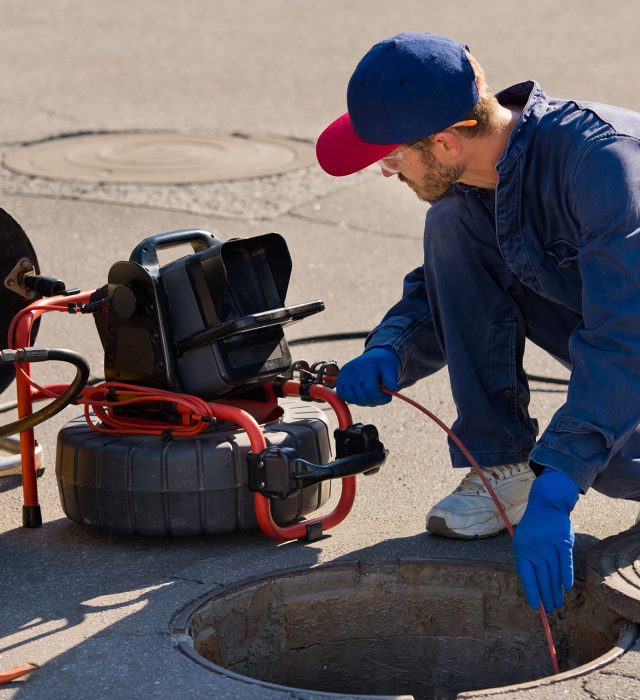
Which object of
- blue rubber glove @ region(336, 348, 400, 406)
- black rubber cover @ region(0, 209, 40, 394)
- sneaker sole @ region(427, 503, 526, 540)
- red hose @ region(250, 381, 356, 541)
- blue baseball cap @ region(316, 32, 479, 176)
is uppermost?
blue baseball cap @ region(316, 32, 479, 176)

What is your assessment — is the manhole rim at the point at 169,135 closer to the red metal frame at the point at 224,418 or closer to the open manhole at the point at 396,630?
the red metal frame at the point at 224,418

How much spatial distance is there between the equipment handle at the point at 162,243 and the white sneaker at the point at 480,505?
2.99 feet

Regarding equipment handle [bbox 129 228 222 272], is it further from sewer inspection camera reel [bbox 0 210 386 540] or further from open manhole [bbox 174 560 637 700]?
open manhole [bbox 174 560 637 700]

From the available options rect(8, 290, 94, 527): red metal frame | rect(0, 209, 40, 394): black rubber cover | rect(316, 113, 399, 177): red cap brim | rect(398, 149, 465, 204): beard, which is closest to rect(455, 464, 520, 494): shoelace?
rect(398, 149, 465, 204): beard

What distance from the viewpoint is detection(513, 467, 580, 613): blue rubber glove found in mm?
2654

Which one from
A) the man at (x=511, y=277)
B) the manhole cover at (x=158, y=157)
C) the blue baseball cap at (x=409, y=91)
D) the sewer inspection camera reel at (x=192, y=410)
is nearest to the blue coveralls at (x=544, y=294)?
the man at (x=511, y=277)

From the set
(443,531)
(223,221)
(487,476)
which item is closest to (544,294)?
(487,476)

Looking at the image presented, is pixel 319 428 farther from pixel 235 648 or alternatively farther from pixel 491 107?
pixel 491 107

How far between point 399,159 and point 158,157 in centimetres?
414

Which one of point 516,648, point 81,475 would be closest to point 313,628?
point 516,648

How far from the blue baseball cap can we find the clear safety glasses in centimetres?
3

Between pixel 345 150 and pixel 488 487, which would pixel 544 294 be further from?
pixel 345 150

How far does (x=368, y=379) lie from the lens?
10.6 ft

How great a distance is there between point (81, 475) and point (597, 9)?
933 centimetres
